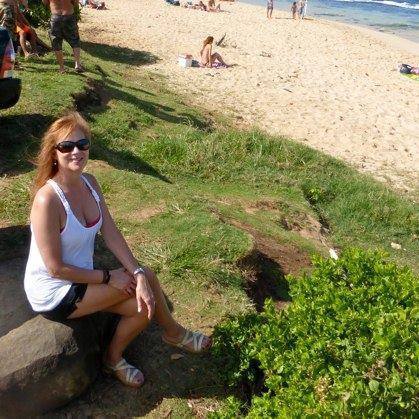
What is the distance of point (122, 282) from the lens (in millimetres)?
3379

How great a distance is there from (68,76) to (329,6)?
46.2 metres

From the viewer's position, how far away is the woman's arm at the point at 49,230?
3.12m

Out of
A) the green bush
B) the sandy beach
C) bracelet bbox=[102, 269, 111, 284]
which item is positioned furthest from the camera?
the sandy beach

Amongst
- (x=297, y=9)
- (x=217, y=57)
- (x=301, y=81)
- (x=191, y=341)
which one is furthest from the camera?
(x=297, y=9)

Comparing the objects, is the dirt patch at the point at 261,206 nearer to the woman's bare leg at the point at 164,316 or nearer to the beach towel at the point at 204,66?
the woman's bare leg at the point at 164,316

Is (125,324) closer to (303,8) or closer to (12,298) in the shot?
(12,298)

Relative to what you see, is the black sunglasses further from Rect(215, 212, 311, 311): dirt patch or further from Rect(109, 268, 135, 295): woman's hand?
Rect(215, 212, 311, 311): dirt patch

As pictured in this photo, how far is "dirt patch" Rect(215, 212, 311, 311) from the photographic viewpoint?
5094 millimetres

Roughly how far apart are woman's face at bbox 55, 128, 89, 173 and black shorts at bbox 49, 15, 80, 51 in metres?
6.55

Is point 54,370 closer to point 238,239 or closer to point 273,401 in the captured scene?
point 273,401

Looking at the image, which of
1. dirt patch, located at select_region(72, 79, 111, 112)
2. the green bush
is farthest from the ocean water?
the green bush

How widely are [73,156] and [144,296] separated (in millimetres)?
962

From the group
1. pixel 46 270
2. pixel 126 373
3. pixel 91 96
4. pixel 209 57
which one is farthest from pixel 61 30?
pixel 126 373

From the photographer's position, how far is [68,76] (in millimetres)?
8953
